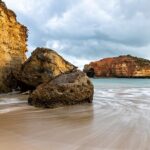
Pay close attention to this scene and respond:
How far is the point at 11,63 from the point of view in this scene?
58.0 ft

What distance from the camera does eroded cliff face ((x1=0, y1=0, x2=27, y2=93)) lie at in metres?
16.9

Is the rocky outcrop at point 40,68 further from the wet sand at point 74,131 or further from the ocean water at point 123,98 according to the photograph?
the wet sand at point 74,131

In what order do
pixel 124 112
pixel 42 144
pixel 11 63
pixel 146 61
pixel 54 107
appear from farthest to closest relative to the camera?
1. pixel 146 61
2. pixel 11 63
3. pixel 54 107
4. pixel 124 112
5. pixel 42 144

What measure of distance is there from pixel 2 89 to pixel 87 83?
6639mm

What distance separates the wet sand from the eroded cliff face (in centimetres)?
866

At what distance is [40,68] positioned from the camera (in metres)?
16.2

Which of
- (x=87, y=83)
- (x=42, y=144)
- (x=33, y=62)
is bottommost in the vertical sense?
(x=42, y=144)

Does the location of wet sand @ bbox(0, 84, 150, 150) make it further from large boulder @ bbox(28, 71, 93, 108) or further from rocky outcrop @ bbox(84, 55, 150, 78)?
rocky outcrop @ bbox(84, 55, 150, 78)

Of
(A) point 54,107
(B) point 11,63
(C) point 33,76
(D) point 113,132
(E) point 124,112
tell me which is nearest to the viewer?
(D) point 113,132

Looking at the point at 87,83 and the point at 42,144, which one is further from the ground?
the point at 87,83

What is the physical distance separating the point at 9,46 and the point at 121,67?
62.8 m

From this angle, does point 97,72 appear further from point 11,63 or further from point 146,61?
point 11,63

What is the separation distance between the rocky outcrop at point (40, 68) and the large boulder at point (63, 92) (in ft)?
15.0

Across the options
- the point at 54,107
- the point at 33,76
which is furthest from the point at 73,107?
the point at 33,76
